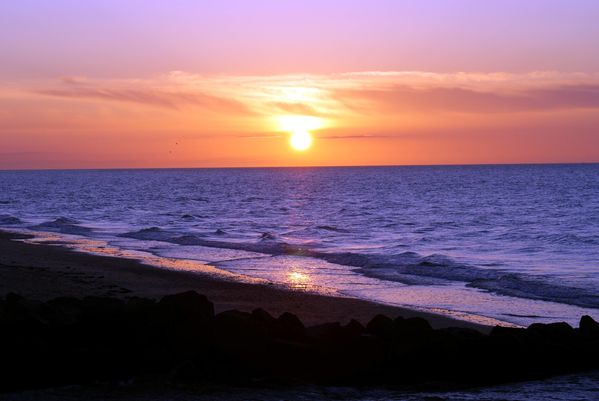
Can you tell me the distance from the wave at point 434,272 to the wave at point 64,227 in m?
7.37

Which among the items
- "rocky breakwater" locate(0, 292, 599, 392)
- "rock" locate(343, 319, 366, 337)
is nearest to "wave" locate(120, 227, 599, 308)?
"rocky breakwater" locate(0, 292, 599, 392)

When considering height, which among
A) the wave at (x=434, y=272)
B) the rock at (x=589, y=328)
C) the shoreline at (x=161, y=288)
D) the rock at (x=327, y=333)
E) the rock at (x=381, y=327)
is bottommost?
the shoreline at (x=161, y=288)

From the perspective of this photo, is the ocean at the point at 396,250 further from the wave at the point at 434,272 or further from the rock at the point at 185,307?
the rock at the point at 185,307

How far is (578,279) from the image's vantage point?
64.8 ft

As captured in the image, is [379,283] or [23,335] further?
[379,283]

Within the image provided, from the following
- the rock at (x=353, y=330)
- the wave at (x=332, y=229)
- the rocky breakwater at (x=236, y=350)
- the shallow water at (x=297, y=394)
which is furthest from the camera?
the wave at (x=332, y=229)

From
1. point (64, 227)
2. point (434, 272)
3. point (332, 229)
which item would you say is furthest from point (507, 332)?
point (64, 227)

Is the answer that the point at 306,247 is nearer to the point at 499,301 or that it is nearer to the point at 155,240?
the point at 155,240

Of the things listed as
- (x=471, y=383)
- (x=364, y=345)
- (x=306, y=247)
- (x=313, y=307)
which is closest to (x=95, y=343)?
(x=364, y=345)

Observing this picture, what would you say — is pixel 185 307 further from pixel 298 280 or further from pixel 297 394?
pixel 298 280

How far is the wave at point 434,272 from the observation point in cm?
1755

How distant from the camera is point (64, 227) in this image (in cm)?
3844

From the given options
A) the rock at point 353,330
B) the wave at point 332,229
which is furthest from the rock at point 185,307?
the wave at point 332,229

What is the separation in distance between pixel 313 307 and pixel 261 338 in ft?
20.8
